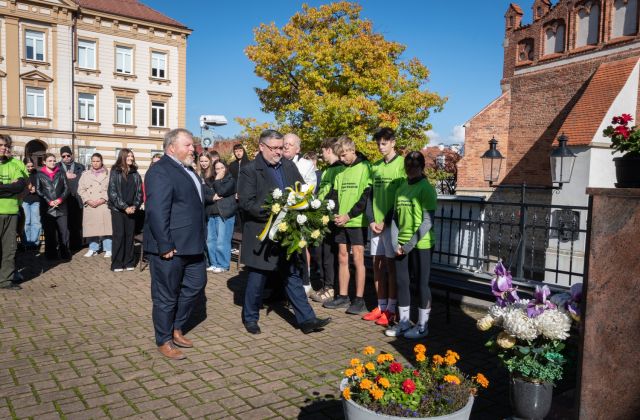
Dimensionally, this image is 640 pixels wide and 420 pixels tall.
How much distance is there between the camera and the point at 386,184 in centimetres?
628

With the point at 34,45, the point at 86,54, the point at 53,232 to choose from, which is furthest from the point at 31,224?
the point at 86,54

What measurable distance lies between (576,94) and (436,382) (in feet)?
75.5

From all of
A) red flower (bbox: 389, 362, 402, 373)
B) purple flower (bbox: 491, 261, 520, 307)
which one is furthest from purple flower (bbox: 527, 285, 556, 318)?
red flower (bbox: 389, 362, 402, 373)

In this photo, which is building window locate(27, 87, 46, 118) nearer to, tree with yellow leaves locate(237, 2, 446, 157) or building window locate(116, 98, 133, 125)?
building window locate(116, 98, 133, 125)

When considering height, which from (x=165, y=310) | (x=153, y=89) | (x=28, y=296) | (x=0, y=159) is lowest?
(x=28, y=296)

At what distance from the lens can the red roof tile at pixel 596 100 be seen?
19.7 m

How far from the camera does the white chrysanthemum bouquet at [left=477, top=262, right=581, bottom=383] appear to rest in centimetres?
345

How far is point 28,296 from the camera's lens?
736 centimetres

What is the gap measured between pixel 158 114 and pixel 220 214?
35.2 m

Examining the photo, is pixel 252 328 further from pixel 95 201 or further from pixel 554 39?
pixel 554 39

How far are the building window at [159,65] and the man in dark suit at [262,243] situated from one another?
38.9 meters

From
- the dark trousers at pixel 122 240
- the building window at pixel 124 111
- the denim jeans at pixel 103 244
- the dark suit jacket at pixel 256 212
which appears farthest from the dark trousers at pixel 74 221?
the building window at pixel 124 111

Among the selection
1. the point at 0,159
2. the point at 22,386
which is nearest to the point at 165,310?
the point at 22,386

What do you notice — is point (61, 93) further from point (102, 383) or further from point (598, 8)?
point (102, 383)
